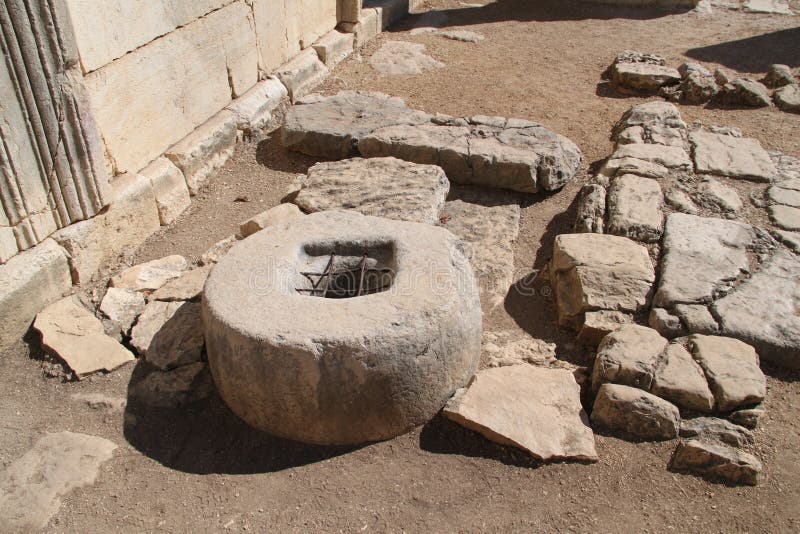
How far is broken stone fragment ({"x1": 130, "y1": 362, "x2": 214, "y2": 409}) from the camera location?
2947mm

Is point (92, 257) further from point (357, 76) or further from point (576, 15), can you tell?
point (576, 15)

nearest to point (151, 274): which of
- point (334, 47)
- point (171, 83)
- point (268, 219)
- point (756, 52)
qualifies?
point (268, 219)

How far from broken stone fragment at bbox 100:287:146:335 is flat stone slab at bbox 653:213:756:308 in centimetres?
272

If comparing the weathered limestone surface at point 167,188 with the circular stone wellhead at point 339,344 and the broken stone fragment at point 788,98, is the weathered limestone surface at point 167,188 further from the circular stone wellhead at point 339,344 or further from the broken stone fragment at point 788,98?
the broken stone fragment at point 788,98

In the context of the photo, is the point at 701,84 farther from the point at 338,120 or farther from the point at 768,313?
the point at 768,313

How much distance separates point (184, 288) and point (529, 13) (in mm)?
6951

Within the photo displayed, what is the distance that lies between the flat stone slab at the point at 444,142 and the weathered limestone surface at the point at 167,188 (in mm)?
1018

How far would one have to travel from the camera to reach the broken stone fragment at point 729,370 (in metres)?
2.82

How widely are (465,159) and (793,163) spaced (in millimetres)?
2461

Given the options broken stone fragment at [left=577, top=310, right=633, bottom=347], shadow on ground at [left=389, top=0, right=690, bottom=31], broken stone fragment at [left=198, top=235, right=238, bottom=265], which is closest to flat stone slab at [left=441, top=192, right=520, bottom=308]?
broken stone fragment at [left=577, top=310, right=633, bottom=347]

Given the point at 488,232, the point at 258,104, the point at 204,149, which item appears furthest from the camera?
the point at 258,104

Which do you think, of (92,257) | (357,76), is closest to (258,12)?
(357,76)

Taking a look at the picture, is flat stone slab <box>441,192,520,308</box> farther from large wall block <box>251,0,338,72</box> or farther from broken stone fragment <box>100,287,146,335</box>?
large wall block <box>251,0,338,72</box>

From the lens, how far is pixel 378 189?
4.22 m
